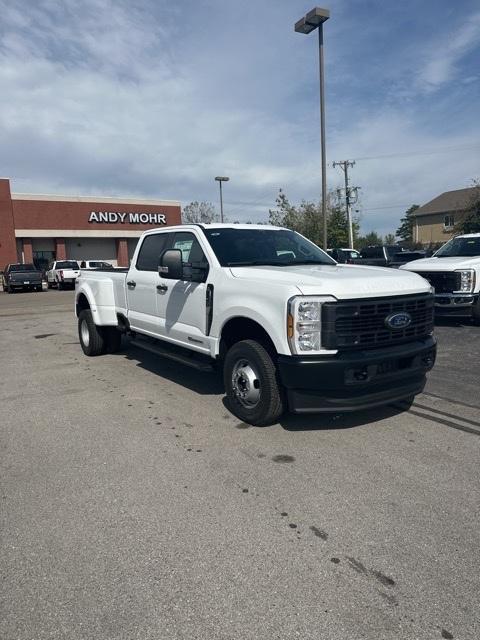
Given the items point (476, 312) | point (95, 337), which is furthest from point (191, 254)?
point (476, 312)

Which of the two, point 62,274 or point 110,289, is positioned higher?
point 110,289

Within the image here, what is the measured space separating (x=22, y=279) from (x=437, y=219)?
173 feet

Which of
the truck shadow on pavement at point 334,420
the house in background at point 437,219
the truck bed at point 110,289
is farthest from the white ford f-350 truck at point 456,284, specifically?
the house in background at point 437,219

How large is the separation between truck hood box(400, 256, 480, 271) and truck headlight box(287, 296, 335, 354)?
21.7 feet

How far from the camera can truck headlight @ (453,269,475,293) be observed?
967cm

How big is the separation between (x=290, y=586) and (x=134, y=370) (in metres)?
5.12

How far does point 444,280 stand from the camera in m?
9.91

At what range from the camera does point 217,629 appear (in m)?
2.24

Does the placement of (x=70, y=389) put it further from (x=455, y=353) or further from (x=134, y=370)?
(x=455, y=353)

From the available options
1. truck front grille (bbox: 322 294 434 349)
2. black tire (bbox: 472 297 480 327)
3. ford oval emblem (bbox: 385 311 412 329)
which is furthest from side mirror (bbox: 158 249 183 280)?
black tire (bbox: 472 297 480 327)

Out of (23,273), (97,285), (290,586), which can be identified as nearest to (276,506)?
(290,586)

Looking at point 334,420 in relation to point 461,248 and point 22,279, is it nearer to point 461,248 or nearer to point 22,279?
point 461,248

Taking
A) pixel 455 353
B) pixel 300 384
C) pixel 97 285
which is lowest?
pixel 455 353

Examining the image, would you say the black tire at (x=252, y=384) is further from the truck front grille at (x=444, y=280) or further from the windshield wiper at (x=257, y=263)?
the truck front grille at (x=444, y=280)
